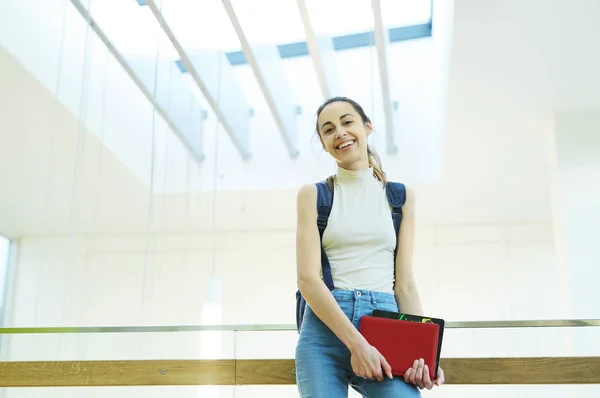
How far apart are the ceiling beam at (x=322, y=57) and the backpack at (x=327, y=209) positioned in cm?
395

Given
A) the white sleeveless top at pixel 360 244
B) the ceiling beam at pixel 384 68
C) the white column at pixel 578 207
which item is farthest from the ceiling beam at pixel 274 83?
the white sleeveless top at pixel 360 244

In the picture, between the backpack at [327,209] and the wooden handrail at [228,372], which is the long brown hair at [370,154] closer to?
the backpack at [327,209]

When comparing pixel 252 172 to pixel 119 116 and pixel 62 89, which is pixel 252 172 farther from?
pixel 62 89

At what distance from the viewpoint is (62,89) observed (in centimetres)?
641

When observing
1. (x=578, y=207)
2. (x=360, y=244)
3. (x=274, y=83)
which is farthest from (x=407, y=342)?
(x=274, y=83)

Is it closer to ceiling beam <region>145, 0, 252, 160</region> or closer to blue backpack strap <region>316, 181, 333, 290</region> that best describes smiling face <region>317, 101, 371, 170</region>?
blue backpack strap <region>316, 181, 333, 290</region>

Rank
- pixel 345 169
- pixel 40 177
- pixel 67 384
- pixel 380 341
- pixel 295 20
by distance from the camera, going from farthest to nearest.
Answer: pixel 40 177, pixel 295 20, pixel 67 384, pixel 345 169, pixel 380 341

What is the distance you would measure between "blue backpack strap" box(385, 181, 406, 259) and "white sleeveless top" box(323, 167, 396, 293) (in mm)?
27

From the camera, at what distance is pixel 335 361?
171 cm

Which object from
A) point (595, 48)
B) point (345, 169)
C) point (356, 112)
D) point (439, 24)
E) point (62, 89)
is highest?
point (439, 24)

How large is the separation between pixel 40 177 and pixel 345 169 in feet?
21.9

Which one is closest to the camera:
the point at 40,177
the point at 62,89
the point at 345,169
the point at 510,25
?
the point at 345,169

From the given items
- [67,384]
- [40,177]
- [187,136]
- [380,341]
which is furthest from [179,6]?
[380,341]

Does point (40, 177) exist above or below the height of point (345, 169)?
above
